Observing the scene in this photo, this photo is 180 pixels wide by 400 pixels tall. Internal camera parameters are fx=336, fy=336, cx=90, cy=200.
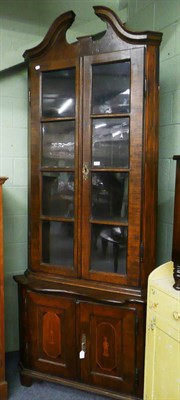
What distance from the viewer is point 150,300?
5.01 feet

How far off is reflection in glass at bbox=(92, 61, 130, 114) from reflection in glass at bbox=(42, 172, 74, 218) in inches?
16.9

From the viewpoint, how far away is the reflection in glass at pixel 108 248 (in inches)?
74.6

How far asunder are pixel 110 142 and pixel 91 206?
377mm

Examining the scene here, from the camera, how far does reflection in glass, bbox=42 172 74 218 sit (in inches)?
78.4

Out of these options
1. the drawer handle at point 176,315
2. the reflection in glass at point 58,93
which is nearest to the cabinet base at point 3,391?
the drawer handle at point 176,315

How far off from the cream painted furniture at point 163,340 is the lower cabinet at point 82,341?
0.96 ft

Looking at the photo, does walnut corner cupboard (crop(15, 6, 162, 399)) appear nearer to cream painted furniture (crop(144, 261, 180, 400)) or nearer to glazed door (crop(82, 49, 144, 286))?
glazed door (crop(82, 49, 144, 286))

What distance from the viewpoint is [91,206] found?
1.92m

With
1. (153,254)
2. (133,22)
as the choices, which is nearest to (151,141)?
(153,254)

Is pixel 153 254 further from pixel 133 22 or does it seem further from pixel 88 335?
pixel 133 22

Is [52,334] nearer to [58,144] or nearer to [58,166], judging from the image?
[58,166]

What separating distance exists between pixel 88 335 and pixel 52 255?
514 mm

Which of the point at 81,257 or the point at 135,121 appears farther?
the point at 81,257

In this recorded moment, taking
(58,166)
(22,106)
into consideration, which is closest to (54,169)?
(58,166)
